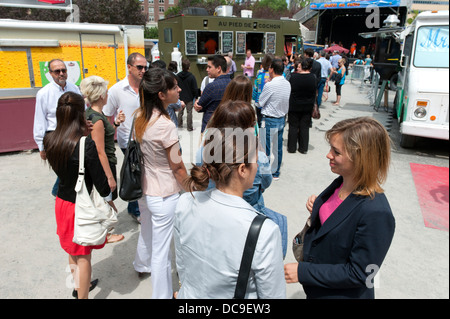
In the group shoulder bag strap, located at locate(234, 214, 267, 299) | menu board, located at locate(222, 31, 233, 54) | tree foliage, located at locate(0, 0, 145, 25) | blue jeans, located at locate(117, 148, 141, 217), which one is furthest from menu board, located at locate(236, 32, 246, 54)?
tree foliage, located at locate(0, 0, 145, 25)

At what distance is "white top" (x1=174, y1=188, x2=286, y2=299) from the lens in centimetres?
131

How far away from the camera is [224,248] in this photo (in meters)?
1.34

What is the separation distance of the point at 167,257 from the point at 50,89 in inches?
115

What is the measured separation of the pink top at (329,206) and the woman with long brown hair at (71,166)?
5.26 ft

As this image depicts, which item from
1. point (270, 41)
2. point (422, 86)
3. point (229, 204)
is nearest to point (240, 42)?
point (270, 41)

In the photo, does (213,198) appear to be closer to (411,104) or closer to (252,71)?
(411,104)

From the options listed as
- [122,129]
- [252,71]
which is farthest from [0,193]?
[252,71]

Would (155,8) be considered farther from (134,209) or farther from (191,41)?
(134,209)

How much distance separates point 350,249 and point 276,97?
3.81 m

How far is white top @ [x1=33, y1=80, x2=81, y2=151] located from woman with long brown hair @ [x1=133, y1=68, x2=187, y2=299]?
2.25m

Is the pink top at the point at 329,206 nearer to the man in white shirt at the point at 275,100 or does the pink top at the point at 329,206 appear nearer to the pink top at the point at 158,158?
the pink top at the point at 158,158

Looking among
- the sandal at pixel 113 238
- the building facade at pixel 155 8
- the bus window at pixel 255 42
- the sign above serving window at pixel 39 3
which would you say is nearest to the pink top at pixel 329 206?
the sandal at pixel 113 238

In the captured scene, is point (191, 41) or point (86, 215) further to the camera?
point (191, 41)

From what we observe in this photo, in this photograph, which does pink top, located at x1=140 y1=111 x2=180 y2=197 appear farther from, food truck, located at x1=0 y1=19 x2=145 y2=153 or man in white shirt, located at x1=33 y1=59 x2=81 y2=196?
food truck, located at x1=0 y1=19 x2=145 y2=153
